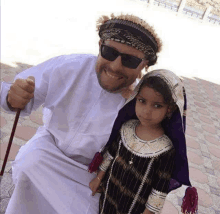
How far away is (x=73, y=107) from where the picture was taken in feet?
6.01

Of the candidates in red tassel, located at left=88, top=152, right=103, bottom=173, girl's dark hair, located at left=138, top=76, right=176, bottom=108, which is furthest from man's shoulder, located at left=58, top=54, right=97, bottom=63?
red tassel, located at left=88, top=152, right=103, bottom=173

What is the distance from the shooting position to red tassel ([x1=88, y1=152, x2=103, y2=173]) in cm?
168

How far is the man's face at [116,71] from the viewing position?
163 cm

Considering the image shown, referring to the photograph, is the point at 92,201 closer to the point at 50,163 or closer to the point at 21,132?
the point at 50,163

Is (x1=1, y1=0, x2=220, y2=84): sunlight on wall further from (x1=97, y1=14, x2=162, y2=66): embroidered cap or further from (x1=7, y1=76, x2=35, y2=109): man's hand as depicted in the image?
(x1=97, y1=14, x2=162, y2=66): embroidered cap

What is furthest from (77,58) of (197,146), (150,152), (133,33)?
(197,146)

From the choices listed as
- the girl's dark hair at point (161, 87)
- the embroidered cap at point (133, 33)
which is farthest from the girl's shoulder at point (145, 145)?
the embroidered cap at point (133, 33)

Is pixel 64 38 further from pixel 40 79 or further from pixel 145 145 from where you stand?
pixel 145 145

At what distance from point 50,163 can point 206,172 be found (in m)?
2.57

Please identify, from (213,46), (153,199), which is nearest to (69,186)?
→ (153,199)

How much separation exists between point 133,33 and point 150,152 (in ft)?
2.66

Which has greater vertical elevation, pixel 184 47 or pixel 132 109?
pixel 132 109

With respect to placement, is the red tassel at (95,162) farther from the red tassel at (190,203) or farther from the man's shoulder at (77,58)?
the man's shoulder at (77,58)

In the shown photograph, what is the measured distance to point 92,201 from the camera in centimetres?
170
